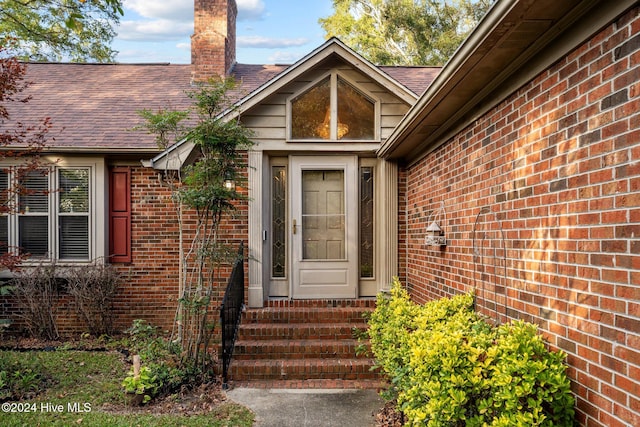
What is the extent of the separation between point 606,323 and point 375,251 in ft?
16.1

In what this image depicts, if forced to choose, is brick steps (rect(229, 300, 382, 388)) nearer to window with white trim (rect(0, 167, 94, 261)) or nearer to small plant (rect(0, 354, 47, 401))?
small plant (rect(0, 354, 47, 401))

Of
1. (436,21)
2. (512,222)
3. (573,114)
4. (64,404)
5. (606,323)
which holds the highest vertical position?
(436,21)

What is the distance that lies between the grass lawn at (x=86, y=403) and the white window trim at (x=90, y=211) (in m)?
1.82

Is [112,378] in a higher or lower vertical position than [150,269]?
lower

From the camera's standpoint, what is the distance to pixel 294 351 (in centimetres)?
591

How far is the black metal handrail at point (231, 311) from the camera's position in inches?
212

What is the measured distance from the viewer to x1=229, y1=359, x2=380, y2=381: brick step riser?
219 inches

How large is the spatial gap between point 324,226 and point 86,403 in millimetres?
3785

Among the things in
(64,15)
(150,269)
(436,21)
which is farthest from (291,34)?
(150,269)

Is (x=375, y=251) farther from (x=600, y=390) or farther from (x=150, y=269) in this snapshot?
(x=600, y=390)

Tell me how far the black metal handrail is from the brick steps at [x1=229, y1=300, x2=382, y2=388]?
120 millimetres

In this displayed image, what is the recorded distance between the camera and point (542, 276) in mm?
2949

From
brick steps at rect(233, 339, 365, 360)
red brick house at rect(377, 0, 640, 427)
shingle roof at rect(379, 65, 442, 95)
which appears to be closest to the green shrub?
brick steps at rect(233, 339, 365, 360)

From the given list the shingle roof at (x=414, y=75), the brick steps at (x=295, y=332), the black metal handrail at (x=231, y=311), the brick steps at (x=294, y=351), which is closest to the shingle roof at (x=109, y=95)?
the shingle roof at (x=414, y=75)
